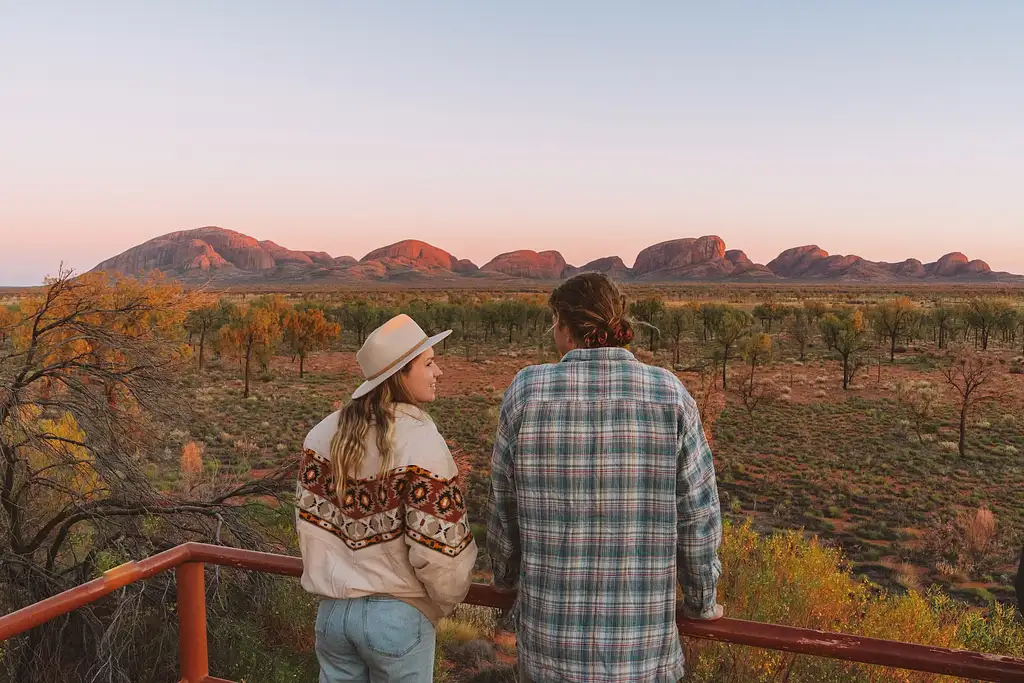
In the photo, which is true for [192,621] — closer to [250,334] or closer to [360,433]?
[360,433]

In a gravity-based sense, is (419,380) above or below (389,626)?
above

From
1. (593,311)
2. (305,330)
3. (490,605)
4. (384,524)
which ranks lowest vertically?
(305,330)

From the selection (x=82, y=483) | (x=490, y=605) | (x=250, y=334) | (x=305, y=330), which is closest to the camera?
(x=490, y=605)

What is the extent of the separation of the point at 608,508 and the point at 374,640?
27.6 inches

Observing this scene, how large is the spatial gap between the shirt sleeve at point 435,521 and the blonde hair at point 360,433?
82 millimetres

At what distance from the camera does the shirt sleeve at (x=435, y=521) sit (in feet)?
5.38

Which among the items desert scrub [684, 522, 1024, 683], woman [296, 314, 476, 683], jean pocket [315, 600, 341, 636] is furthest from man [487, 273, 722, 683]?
desert scrub [684, 522, 1024, 683]

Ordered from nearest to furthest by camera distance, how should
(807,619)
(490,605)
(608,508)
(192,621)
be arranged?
(608,508) < (490,605) < (192,621) < (807,619)

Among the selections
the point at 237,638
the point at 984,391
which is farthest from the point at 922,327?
the point at 237,638

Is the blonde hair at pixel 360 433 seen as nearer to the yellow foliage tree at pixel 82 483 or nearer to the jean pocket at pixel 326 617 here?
the jean pocket at pixel 326 617

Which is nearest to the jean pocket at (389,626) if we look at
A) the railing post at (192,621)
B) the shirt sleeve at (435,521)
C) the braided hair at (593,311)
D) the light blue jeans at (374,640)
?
the light blue jeans at (374,640)

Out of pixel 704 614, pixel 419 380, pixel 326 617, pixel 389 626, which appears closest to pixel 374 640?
pixel 389 626

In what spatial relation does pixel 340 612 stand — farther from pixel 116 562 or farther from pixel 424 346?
pixel 116 562

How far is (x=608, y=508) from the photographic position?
5.02 ft
